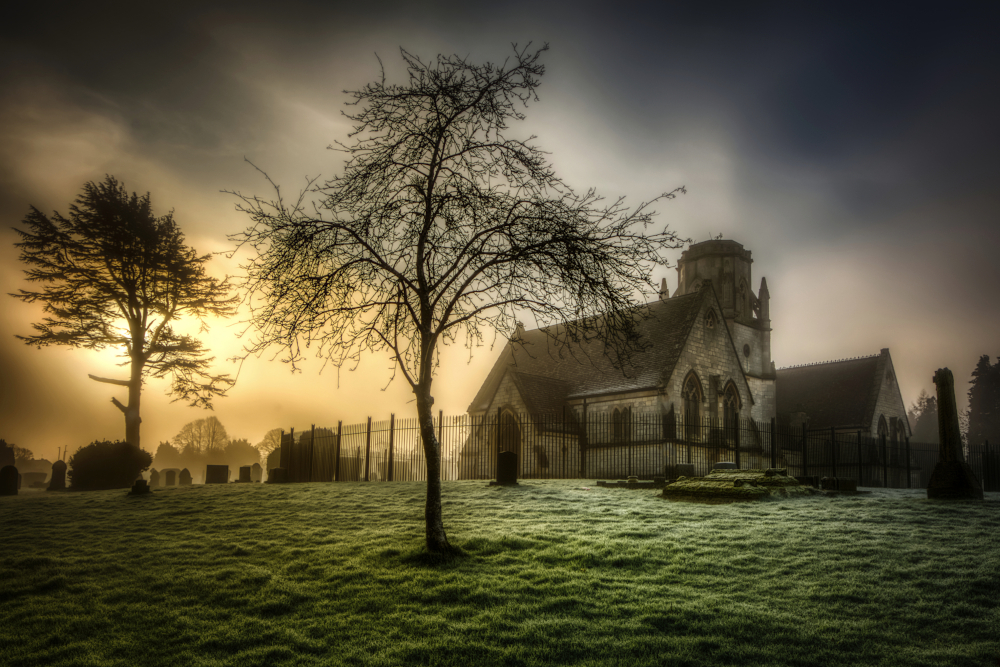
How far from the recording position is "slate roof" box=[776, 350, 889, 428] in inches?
1576

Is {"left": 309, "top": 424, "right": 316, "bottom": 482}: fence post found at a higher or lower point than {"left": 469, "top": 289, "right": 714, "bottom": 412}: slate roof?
lower

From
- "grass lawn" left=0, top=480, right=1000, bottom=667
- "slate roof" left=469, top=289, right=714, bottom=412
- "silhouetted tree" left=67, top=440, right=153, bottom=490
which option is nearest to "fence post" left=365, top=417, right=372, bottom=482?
"slate roof" left=469, top=289, right=714, bottom=412

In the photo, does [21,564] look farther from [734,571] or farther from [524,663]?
[734,571]

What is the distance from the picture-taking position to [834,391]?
1682 inches

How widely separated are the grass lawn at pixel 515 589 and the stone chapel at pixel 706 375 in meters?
10.8

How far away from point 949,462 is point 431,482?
1469cm

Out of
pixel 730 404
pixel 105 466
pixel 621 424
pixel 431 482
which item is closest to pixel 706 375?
pixel 730 404

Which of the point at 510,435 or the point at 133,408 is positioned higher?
the point at 133,408

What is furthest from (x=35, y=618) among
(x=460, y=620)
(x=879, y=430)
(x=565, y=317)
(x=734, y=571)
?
(x=879, y=430)

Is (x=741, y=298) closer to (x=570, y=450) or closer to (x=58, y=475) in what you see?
(x=570, y=450)

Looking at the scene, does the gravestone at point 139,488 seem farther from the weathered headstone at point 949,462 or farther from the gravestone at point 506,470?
the weathered headstone at point 949,462

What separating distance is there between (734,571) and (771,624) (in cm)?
208

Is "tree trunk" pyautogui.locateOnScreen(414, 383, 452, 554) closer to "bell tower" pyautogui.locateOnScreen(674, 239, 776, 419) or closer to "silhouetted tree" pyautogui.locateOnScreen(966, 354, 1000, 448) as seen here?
"bell tower" pyautogui.locateOnScreen(674, 239, 776, 419)

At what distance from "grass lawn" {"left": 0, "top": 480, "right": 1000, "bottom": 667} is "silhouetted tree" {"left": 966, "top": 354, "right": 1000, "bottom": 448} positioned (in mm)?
59376
